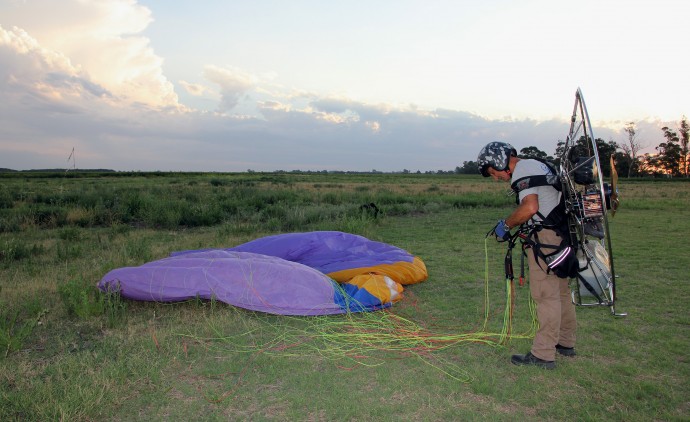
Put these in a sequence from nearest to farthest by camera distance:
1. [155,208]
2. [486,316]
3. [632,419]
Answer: [632,419] → [486,316] → [155,208]

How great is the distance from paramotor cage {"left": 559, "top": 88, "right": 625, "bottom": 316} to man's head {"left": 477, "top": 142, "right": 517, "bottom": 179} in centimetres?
45

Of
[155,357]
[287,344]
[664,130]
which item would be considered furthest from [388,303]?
[664,130]

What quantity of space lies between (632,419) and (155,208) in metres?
12.8

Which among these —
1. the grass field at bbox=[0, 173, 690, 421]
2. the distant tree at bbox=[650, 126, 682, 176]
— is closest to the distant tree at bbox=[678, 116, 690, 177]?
the distant tree at bbox=[650, 126, 682, 176]

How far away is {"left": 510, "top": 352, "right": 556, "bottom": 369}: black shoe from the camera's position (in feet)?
13.4

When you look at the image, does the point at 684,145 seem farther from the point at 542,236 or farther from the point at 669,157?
the point at 542,236

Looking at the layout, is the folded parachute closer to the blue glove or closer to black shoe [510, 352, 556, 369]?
black shoe [510, 352, 556, 369]

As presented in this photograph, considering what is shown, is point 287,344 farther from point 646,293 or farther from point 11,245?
point 11,245

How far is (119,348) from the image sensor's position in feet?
14.4

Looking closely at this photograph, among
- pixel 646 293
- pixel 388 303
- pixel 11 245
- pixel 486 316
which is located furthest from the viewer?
pixel 11 245

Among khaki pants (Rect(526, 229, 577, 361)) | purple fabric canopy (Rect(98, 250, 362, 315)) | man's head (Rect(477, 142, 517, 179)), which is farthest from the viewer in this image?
purple fabric canopy (Rect(98, 250, 362, 315))

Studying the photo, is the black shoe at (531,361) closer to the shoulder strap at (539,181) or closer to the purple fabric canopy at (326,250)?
the shoulder strap at (539,181)

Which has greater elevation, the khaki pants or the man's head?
the man's head

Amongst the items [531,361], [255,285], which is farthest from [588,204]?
[255,285]
